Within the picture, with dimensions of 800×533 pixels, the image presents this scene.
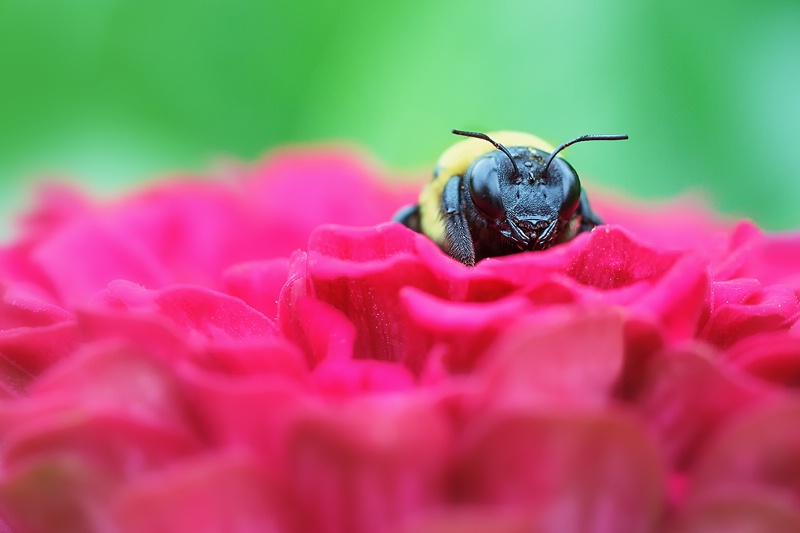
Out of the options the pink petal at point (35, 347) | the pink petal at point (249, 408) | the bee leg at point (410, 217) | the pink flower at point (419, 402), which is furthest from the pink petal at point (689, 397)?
the bee leg at point (410, 217)

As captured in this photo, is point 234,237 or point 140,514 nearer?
point 140,514

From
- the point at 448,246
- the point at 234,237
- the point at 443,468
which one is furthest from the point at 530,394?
the point at 234,237

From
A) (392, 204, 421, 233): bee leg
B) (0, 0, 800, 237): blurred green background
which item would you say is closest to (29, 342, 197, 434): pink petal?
(392, 204, 421, 233): bee leg

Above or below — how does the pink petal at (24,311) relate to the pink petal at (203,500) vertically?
below

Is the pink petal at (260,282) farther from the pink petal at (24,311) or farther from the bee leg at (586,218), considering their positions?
the bee leg at (586,218)

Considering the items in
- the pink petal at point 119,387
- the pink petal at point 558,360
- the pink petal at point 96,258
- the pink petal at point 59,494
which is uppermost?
the pink petal at point 558,360

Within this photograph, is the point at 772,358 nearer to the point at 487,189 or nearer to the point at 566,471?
the point at 566,471

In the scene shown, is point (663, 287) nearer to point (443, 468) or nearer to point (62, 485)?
point (443, 468)

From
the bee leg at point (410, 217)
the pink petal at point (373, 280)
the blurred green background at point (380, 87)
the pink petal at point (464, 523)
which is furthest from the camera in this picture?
the blurred green background at point (380, 87)
